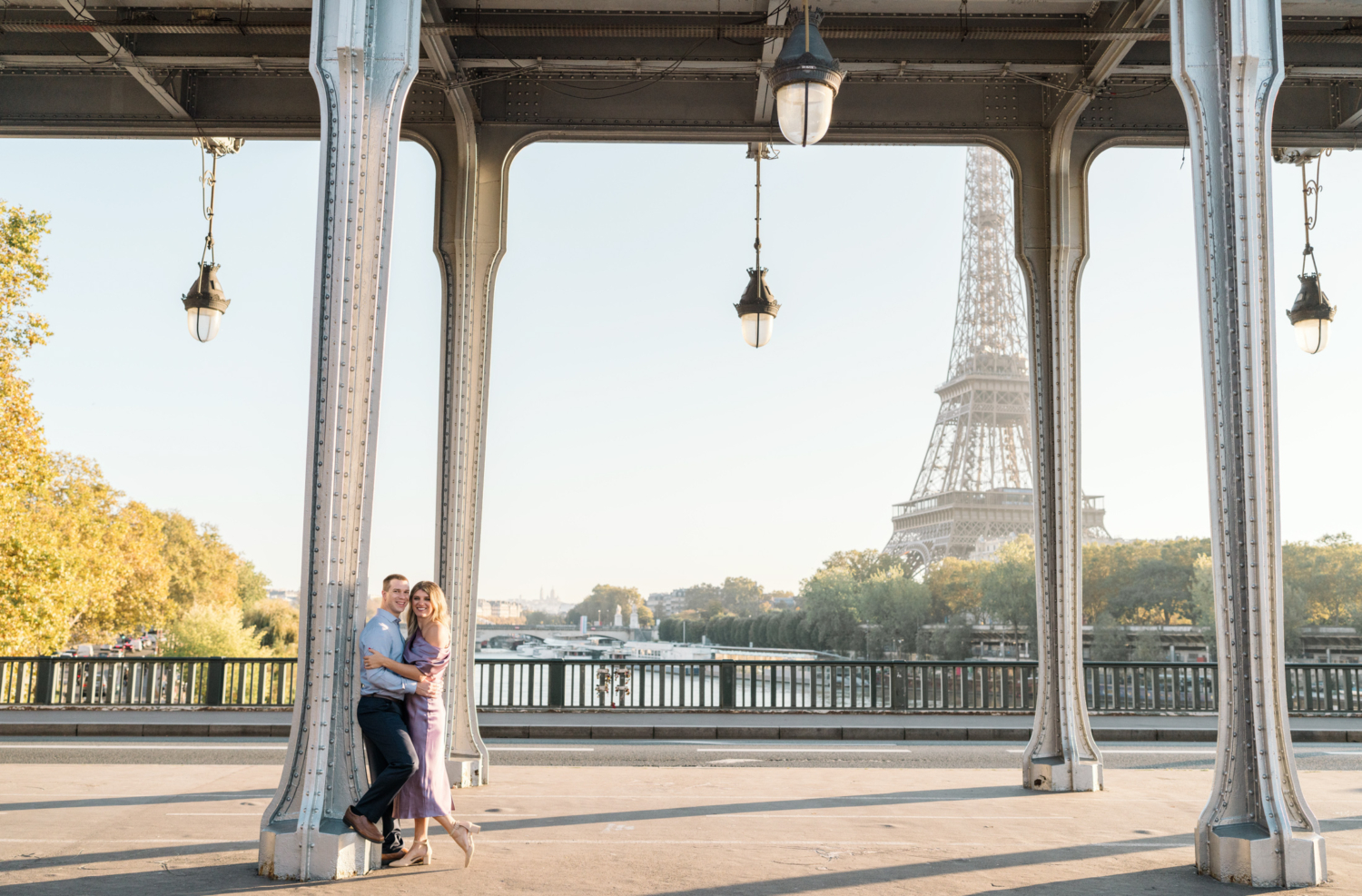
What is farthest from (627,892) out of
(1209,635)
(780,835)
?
(1209,635)

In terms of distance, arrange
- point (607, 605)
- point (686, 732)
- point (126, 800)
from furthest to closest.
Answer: point (607, 605) → point (686, 732) → point (126, 800)

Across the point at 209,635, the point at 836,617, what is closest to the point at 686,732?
the point at 209,635

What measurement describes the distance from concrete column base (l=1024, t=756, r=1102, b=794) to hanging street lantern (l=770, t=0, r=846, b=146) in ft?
21.2

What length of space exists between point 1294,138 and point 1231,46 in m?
4.98

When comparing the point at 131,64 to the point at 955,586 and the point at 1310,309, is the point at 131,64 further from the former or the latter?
the point at 955,586

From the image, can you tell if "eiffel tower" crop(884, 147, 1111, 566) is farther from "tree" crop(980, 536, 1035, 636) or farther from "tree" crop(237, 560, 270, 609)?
"tree" crop(237, 560, 270, 609)

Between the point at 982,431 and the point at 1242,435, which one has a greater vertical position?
the point at 982,431

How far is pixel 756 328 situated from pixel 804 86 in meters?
6.04

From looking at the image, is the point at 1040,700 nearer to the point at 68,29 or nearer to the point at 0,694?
the point at 68,29

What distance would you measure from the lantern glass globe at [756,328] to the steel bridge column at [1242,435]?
19.1 ft

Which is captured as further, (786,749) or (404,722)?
(786,749)

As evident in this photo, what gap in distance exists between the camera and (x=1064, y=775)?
10102 mm

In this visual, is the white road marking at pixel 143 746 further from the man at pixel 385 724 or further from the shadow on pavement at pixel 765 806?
the man at pixel 385 724

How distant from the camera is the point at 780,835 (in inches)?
317
